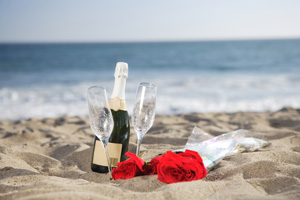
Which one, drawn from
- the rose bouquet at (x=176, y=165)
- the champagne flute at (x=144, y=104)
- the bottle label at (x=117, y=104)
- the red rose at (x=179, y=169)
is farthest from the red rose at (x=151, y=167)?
the bottle label at (x=117, y=104)

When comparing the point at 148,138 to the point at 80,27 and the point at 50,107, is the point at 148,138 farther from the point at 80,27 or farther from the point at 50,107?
the point at 80,27

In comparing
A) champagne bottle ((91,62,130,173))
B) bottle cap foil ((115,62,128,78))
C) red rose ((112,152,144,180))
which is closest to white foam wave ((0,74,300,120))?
champagne bottle ((91,62,130,173))

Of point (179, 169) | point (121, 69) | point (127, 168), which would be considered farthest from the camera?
point (121, 69)

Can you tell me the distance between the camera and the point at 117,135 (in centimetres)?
225

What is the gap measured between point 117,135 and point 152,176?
1.66 feet

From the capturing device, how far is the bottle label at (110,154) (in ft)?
7.02

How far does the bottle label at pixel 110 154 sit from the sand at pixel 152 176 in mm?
95

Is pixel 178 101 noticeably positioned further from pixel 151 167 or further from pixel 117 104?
pixel 151 167

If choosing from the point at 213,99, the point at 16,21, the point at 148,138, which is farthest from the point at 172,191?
Answer: the point at 16,21

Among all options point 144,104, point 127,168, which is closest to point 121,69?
point 144,104

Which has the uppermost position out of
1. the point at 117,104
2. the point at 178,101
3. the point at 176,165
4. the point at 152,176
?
the point at 117,104

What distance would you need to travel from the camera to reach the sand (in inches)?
60.7

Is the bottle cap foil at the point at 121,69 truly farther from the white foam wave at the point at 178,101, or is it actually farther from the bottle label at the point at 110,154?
the white foam wave at the point at 178,101

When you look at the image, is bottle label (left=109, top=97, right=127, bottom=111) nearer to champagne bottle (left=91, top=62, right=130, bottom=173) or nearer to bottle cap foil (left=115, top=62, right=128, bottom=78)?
champagne bottle (left=91, top=62, right=130, bottom=173)
